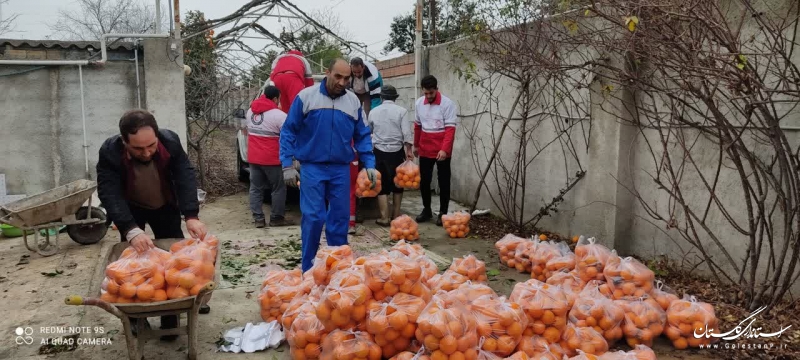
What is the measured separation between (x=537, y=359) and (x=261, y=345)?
178 centimetres

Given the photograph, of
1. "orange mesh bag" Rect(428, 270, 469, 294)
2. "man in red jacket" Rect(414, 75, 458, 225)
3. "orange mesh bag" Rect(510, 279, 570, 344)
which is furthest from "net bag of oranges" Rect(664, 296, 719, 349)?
"man in red jacket" Rect(414, 75, 458, 225)

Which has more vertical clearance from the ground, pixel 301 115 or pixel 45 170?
pixel 301 115

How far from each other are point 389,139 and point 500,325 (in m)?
4.43

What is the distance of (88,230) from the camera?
660 centimetres

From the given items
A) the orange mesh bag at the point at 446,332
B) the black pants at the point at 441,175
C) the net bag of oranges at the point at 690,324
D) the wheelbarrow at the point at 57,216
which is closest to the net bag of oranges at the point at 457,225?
the black pants at the point at 441,175

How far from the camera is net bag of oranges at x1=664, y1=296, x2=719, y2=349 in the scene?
362cm

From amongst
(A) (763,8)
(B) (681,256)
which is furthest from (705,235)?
(A) (763,8)

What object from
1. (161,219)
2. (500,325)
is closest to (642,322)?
(500,325)

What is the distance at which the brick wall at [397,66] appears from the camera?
10055mm

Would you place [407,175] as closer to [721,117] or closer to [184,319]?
[184,319]

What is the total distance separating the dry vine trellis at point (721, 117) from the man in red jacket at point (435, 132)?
1.68 m

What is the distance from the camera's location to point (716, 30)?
3537 mm

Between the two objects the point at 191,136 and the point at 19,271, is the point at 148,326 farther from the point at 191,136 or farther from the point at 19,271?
the point at 191,136

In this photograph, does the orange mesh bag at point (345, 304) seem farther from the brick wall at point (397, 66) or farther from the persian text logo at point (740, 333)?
the brick wall at point (397, 66)
